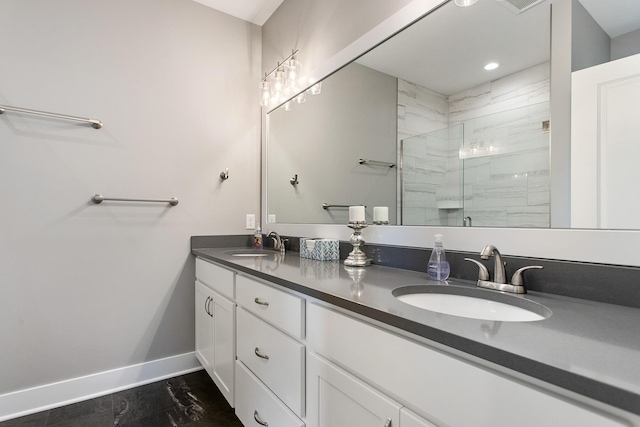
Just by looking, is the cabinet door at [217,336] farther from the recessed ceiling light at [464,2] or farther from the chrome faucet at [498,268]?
the recessed ceiling light at [464,2]

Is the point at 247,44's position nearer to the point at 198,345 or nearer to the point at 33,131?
the point at 33,131

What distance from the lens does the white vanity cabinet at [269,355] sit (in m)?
1.02

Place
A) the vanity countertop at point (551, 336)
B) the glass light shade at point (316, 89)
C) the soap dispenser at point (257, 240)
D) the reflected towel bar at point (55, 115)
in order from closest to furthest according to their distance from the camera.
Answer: the vanity countertop at point (551, 336) → the reflected towel bar at point (55, 115) → the glass light shade at point (316, 89) → the soap dispenser at point (257, 240)

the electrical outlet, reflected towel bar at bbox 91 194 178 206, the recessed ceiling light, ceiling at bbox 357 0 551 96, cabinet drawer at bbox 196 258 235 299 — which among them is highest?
the recessed ceiling light

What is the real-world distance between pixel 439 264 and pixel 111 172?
191 centimetres

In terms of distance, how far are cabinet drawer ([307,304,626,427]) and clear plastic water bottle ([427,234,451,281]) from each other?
0.44 meters

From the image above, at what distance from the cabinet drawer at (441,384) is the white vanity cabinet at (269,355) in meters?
0.19

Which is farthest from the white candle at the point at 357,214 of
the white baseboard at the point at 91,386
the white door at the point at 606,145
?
the white baseboard at the point at 91,386

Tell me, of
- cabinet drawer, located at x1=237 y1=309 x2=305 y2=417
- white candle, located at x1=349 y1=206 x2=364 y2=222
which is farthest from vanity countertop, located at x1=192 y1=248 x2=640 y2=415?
white candle, located at x1=349 y1=206 x2=364 y2=222

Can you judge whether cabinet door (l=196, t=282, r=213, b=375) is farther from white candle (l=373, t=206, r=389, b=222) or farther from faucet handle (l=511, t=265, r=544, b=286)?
faucet handle (l=511, t=265, r=544, b=286)

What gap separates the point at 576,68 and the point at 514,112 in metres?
0.19

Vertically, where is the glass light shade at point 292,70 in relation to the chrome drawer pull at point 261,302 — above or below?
above

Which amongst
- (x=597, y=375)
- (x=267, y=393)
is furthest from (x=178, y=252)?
(x=597, y=375)

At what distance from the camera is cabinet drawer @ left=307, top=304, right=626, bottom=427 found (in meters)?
0.46
